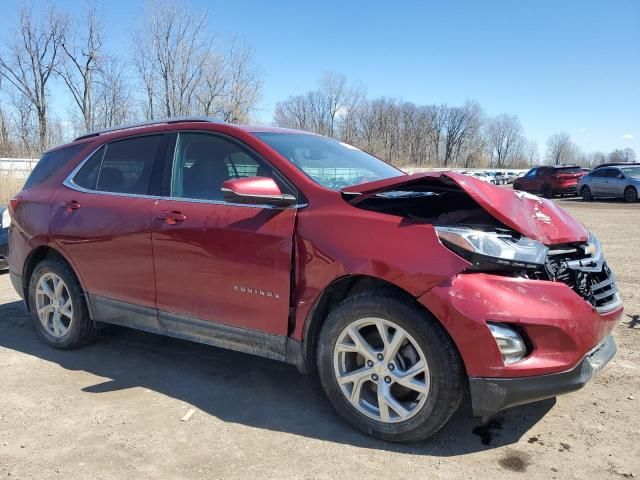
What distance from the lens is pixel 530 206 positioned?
3.02 metres

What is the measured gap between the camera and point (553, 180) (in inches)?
996

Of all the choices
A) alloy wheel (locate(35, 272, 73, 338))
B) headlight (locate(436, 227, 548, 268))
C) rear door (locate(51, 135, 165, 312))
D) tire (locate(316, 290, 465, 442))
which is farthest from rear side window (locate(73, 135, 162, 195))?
headlight (locate(436, 227, 548, 268))

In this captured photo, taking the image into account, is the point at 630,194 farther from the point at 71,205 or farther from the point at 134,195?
the point at 71,205

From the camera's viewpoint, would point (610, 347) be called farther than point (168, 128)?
No

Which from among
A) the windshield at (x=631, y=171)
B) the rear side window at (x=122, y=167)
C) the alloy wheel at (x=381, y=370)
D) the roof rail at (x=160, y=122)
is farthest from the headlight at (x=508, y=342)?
the windshield at (x=631, y=171)

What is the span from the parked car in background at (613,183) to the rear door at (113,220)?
22.0 meters

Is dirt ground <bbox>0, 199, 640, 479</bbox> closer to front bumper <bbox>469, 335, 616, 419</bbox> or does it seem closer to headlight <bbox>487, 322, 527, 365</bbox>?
front bumper <bbox>469, 335, 616, 419</bbox>

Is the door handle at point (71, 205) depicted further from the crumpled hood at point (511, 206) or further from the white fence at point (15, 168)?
the white fence at point (15, 168)

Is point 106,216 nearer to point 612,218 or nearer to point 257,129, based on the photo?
point 257,129

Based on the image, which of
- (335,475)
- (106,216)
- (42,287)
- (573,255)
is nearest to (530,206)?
(573,255)

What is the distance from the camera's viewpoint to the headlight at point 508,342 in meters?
2.52

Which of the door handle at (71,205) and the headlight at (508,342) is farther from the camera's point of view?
the door handle at (71,205)

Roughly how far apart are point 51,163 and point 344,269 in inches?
130

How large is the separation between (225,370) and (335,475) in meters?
1.62
